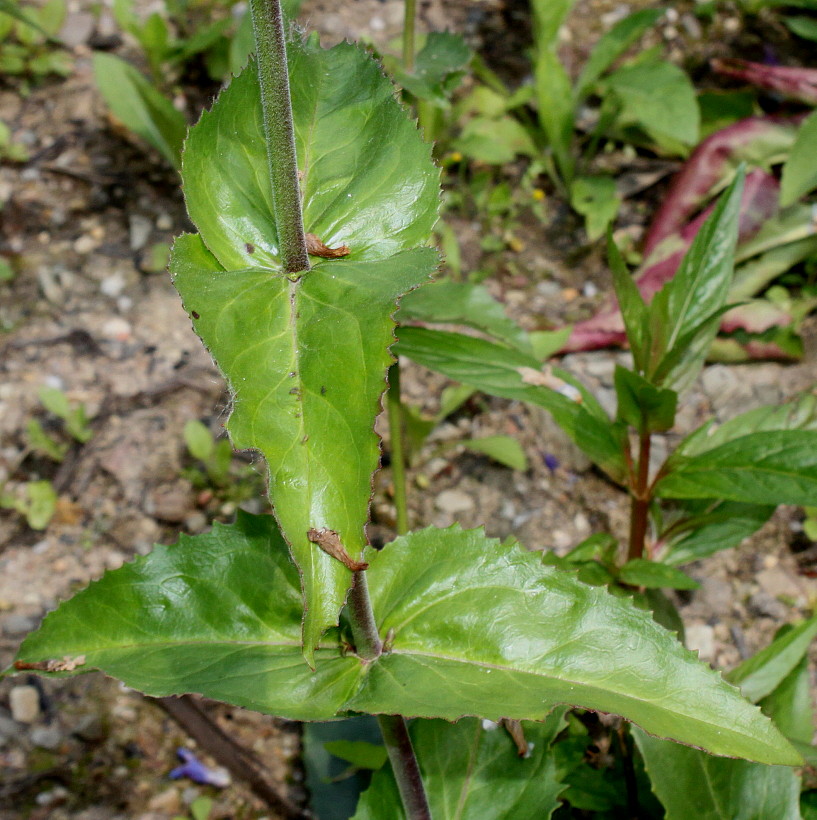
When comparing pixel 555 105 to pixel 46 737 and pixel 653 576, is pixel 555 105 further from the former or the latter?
pixel 46 737

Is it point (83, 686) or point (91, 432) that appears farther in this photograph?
point (91, 432)

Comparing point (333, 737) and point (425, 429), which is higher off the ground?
point (425, 429)

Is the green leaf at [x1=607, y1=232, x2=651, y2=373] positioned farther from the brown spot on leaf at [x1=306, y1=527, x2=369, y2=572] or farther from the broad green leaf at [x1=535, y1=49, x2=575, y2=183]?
the broad green leaf at [x1=535, y1=49, x2=575, y2=183]

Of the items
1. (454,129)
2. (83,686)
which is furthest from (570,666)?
(454,129)

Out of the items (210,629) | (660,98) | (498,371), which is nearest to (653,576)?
(498,371)

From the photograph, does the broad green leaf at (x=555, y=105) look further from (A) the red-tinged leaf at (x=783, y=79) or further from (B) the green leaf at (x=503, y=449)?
(B) the green leaf at (x=503, y=449)

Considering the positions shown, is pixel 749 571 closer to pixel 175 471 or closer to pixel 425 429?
pixel 425 429

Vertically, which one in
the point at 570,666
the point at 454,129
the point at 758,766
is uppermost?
the point at 454,129
